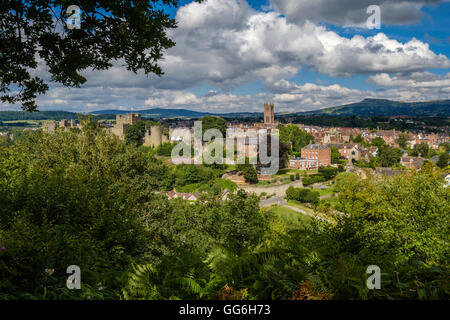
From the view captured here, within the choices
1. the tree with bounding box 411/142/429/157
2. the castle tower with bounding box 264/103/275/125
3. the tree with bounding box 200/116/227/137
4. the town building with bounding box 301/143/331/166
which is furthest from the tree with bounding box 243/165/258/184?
the castle tower with bounding box 264/103/275/125

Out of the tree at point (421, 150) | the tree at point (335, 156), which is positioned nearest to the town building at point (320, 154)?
the tree at point (335, 156)

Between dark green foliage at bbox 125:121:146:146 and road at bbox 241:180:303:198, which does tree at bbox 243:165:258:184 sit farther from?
dark green foliage at bbox 125:121:146:146

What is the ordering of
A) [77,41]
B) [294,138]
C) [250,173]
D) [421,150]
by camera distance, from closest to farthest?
1. [77,41]
2. [250,173]
3. [421,150]
4. [294,138]

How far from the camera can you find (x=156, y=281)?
3.22m

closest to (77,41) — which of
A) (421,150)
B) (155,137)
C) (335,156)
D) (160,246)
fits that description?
(160,246)

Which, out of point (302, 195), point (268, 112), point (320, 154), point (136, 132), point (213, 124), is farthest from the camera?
point (268, 112)

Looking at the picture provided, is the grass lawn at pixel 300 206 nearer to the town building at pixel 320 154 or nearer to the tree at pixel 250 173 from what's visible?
the tree at pixel 250 173

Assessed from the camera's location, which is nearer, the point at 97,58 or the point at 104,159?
the point at 97,58

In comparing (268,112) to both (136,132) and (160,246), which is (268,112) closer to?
(136,132)

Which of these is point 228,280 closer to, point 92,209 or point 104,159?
point 92,209
